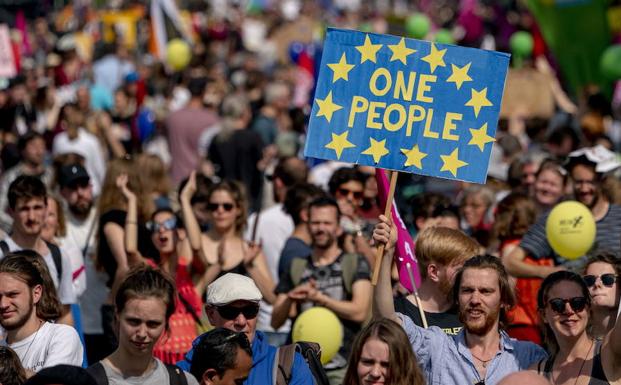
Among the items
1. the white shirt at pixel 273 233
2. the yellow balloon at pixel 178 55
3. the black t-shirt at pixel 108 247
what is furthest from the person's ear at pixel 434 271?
the yellow balloon at pixel 178 55

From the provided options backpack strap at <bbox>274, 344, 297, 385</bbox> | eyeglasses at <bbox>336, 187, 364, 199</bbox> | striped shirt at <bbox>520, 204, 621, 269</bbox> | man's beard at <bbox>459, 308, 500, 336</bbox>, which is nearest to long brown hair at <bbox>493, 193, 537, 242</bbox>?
striped shirt at <bbox>520, 204, 621, 269</bbox>

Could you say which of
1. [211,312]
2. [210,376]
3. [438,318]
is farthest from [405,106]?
[210,376]

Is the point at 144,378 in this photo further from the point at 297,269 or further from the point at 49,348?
the point at 297,269

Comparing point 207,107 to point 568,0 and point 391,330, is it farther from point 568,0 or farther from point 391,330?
point 391,330

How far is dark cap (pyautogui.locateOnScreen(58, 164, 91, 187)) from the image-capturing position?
29.5ft

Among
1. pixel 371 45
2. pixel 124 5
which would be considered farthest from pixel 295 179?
pixel 124 5

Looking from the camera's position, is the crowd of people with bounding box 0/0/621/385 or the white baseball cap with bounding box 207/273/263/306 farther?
the white baseball cap with bounding box 207/273/263/306

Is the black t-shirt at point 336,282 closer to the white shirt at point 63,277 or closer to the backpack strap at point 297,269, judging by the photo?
the backpack strap at point 297,269

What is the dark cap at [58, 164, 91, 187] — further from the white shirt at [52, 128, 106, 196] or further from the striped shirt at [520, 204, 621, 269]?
the white shirt at [52, 128, 106, 196]

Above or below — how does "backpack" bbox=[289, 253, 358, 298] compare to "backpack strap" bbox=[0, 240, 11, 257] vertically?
above

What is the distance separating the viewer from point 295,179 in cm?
1010

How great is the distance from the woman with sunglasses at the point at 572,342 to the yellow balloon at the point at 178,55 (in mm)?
13064

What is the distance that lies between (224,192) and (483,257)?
300cm

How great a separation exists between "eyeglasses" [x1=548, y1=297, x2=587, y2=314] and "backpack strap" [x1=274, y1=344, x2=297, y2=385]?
3.59ft
